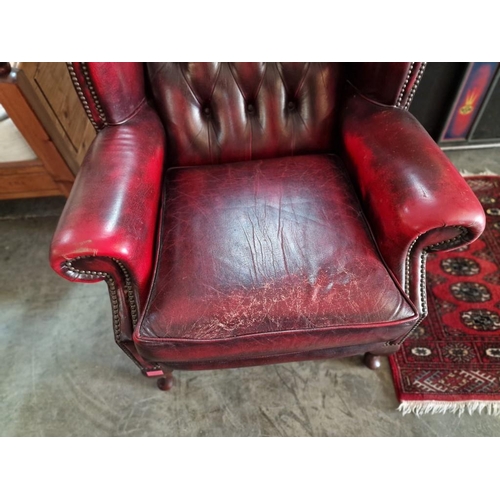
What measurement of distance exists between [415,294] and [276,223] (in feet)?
1.26

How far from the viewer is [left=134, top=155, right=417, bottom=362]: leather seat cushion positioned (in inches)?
32.7

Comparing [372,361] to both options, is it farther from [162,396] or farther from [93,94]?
[93,94]

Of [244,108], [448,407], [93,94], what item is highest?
[93,94]

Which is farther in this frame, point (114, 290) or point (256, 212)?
point (256, 212)

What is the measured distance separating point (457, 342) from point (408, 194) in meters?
0.65

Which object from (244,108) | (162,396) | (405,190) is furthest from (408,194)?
(162,396)

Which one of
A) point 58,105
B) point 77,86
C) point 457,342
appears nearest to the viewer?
point 77,86

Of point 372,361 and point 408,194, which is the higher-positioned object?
point 408,194

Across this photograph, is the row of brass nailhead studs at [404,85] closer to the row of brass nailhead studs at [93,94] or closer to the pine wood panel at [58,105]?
the row of brass nailhead studs at [93,94]

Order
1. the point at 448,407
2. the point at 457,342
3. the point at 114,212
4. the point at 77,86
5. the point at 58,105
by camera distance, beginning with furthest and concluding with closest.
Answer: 1. the point at 58,105
2. the point at 457,342
3. the point at 448,407
4. the point at 77,86
5. the point at 114,212

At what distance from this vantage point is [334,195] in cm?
103

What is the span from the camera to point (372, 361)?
3.83 feet

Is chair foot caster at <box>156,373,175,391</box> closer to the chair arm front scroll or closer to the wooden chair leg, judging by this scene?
the wooden chair leg
